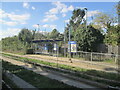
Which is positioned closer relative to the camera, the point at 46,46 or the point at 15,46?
the point at 46,46

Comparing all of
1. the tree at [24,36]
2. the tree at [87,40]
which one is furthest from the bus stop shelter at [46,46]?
the tree at [24,36]

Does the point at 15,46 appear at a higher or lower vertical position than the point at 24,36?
lower

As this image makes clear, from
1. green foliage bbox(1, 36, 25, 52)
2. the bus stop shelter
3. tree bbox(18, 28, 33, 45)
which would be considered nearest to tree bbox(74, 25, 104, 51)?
the bus stop shelter

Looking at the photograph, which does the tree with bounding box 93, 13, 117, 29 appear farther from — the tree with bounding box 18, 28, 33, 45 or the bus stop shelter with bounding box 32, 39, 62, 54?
the tree with bounding box 18, 28, 33, 45

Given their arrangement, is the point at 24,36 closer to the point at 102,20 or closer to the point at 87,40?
the point at 102,20

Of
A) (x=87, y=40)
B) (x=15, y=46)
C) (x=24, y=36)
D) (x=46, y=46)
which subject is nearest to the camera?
(x=87, y=40)

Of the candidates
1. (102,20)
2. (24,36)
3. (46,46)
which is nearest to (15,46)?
(24,36)

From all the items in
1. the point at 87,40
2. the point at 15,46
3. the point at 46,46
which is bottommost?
the point at 46,46

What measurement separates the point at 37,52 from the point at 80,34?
14.2 metres

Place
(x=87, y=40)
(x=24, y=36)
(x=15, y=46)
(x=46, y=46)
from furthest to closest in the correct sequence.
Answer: (x=24, y=36), (x=15, y=46), (x=46, y=46), (x=87, y=40)

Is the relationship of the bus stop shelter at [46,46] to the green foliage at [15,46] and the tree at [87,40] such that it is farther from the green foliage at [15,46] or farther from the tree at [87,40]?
the tree at [87,40]

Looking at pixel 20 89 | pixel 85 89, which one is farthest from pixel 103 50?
pixel 20 89

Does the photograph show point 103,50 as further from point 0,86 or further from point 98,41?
point 0,86

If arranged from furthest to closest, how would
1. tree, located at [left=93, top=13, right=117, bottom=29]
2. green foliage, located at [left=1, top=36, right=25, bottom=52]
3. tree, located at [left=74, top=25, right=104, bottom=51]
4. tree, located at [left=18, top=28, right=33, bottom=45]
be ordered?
tree, located at [left=18, top=28, right=33, bottom=45] → green foliage, located at [left=1, top=36, right=25, bottom=52] → tree, located at [left=93, top=13, right=117, bottom=29] → tree, located at [left=74, top=25, right=104, bottom=51]
